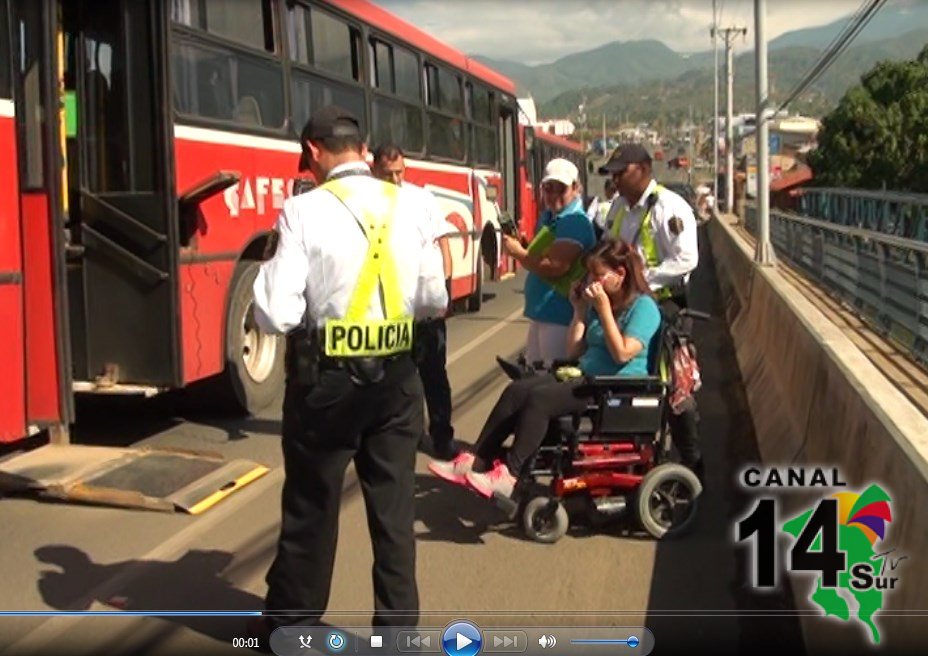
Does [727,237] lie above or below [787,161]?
below

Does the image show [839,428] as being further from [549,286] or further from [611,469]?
[549,286]

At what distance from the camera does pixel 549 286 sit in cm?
638

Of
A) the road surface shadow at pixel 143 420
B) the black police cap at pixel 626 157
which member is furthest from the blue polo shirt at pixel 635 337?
the road surface shadow at pixel 143 420

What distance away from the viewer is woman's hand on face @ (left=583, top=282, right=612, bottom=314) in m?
5.41

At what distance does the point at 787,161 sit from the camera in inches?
2662

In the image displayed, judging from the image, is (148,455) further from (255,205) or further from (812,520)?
(812,520)

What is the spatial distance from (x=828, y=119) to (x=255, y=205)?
2993cm

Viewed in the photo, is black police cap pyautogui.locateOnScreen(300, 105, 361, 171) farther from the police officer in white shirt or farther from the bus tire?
the bus tire

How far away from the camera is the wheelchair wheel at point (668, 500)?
5.39 meters

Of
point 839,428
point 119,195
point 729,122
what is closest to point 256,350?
point 119,195

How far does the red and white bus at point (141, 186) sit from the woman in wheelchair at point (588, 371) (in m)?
2.32

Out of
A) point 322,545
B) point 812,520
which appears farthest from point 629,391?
point 322,545

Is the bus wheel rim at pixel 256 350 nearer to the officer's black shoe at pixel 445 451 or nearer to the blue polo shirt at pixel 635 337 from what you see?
the officer's black shoe at pixel 445 451

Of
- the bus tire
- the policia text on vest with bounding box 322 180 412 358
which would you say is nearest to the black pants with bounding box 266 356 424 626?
the policia text on vest with bounding box 322 180 412 358
